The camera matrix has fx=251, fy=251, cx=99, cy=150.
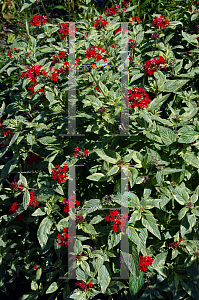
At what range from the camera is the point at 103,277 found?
220 centimetres

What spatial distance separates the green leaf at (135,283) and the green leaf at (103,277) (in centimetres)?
19

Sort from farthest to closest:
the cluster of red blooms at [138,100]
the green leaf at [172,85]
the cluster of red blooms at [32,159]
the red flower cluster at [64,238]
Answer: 1. the cluster of red blooms at [32,159]
2. the green leaf at [172,85]
3. the cluster of red blooms at [138,100]
4. the red flower cluster at [64,238]

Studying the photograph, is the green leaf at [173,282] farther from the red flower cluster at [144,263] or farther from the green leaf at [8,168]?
the green leaf at [8,168]

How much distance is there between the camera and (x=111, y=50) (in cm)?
287

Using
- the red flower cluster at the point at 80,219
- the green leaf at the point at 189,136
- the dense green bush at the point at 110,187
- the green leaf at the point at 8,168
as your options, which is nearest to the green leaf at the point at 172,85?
the dense green bush at the point at 110,187

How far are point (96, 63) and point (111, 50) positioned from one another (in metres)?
0.40

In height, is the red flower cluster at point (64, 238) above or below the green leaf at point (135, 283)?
above

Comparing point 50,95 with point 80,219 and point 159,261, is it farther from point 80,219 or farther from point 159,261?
point 159,261

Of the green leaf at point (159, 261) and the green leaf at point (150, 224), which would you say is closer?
the green leaf at point (150, 224)

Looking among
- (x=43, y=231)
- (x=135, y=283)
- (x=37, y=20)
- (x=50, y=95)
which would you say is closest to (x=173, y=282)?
(x=135, y=283)

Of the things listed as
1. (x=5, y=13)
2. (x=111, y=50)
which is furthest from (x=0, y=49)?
(x=111, y=50)

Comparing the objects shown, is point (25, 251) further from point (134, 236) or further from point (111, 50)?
point (111, 50)

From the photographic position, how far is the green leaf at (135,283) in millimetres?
2150

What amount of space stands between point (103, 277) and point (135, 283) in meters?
0.28
